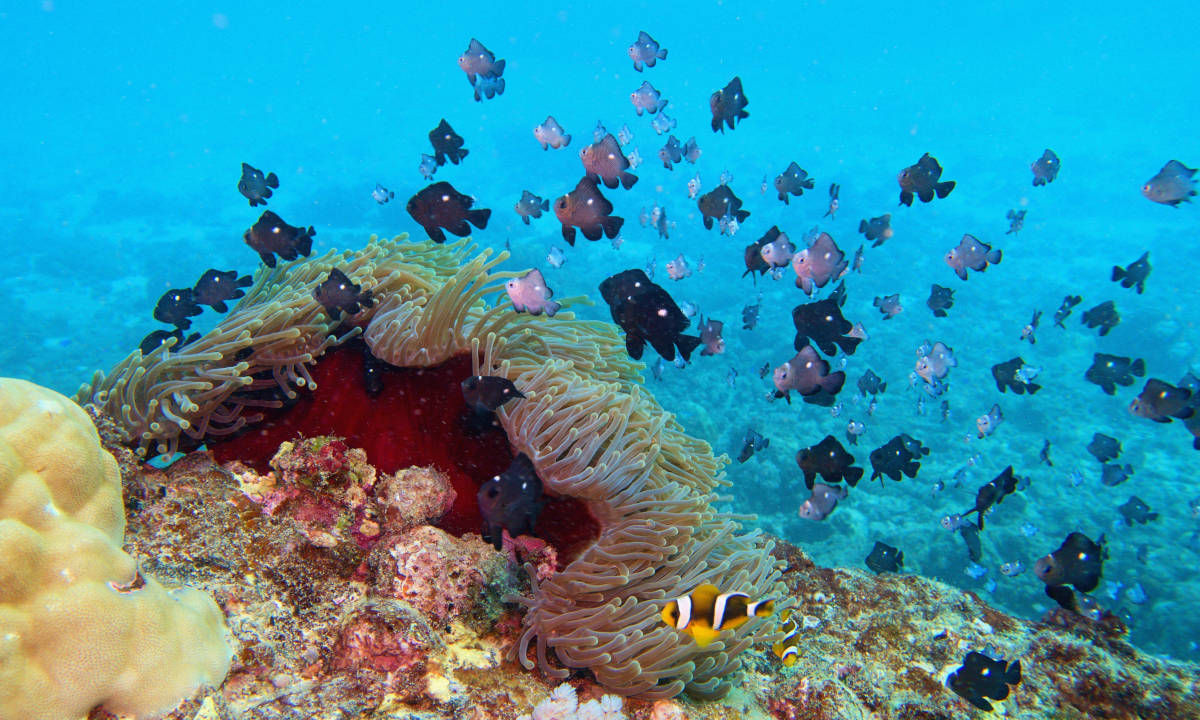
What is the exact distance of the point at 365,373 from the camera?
3324mm

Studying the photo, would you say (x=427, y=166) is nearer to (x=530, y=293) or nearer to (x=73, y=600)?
(x=530, y=293)

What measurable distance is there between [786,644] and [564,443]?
179 centimetres

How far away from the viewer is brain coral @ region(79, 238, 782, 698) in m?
2.80

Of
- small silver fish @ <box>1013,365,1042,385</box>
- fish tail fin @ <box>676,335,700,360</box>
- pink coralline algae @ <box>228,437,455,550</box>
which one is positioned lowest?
pink coralline algae @ <box>228,437,455,550</box>

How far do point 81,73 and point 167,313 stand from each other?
137 m

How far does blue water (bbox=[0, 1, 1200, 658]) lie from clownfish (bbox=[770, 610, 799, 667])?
8.98m

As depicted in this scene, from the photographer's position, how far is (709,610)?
2416 mm

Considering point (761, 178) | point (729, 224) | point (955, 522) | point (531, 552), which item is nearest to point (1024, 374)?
point (955, 522)

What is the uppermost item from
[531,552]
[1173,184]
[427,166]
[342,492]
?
[1173,184]

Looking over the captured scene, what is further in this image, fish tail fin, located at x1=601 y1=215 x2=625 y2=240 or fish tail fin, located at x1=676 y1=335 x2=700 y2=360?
fish tail fin, located at x1=601 y1=215 x2=625 y2=240

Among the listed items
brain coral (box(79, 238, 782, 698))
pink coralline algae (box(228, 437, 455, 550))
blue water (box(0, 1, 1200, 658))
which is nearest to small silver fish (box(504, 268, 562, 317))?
brain coral (box(79, 238, 782, 698))

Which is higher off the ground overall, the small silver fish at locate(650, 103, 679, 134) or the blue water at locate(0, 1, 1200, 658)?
the blue water at locate(0, 1, 1200, 658)

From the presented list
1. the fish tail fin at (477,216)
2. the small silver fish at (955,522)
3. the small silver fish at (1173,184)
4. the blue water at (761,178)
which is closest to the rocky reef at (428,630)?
the fish tail fin at (477,216)

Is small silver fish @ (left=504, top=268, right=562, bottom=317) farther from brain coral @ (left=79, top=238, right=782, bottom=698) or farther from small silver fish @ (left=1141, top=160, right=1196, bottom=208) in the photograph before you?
small silver fish @ (left=1141, top=160, right=1196, bottom=208)
